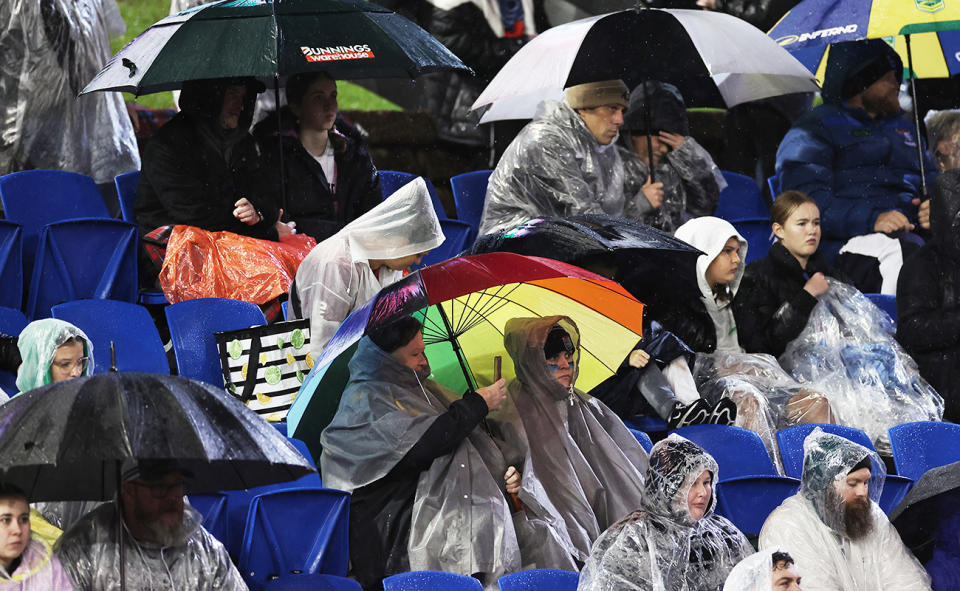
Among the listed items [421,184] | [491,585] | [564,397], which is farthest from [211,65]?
[491,585]

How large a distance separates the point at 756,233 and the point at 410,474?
3.72 metres

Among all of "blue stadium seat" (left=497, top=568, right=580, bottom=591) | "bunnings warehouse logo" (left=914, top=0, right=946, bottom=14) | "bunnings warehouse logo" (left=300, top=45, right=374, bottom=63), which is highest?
"bunnings warehouse logo" (left=300, top=45, right=374, bottom=63)

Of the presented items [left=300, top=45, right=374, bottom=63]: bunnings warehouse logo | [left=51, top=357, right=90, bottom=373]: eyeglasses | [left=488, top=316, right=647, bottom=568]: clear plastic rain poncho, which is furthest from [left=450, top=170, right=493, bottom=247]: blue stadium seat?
[left=51, top=357, right=90, bottom=373]: eyeglasses

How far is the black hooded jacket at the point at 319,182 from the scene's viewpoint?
311 inches

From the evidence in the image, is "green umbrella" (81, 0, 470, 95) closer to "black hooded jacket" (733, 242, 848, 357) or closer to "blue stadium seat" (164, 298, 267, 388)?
"blue stadium seat" (164, 298, 267, 388)

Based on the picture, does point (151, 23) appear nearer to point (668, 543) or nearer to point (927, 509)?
point (927, 509)

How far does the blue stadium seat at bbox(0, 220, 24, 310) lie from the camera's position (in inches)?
290

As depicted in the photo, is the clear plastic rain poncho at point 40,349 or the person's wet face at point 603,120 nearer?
the clear plastic rain poncho at point 40,349

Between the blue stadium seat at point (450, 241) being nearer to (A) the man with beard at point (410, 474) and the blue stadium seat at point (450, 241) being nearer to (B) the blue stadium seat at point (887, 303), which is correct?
(B) the blue stadium seat at point (887, 303)

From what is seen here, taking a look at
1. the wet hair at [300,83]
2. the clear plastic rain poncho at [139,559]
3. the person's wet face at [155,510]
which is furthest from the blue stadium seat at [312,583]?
the wet hair at [300,83]

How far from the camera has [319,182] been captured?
802 cm

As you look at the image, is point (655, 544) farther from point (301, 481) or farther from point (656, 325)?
point (656, 325)

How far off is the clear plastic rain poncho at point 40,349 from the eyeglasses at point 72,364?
14 mm

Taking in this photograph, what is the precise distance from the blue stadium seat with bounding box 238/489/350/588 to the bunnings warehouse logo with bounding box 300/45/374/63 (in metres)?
2.15
